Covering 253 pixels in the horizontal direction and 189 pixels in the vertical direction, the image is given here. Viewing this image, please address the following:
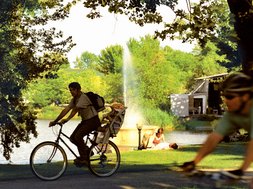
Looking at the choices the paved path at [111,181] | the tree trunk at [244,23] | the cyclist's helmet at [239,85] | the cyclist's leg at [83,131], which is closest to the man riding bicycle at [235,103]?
the cyclist's helmet at [239,85]

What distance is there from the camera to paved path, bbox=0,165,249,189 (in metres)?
10.3

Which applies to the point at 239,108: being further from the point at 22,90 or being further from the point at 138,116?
the point at 138,116

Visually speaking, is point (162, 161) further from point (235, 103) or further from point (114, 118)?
point (235, 103)

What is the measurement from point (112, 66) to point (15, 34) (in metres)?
70.4

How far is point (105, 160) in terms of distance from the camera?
1198cm

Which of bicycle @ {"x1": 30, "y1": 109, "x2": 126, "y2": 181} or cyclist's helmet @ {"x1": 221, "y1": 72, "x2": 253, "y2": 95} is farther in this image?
bicycle @ {"x1": 30, "y1": 109, "x2": 126, "y2": 181}

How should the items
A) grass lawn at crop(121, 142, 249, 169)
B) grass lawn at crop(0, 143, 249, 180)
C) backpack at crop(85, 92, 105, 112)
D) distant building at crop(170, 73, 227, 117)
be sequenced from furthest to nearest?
distant building at crop(170, 73, 227, 117)
grass lawn at crop(121, 142, 249, 169)
grass lawn at crop(0, 143, 249, 180)
backpack at crop(85, 92, 105, 112)

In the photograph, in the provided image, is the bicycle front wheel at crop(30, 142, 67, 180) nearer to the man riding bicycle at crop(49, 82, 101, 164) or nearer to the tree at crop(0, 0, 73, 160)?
the man riding bicycle at crop(49, 82, 101, 164)

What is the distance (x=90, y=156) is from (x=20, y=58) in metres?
11.6

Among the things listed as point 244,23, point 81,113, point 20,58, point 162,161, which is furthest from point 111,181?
point 20,58

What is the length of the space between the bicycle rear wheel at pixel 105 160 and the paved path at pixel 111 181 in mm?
148

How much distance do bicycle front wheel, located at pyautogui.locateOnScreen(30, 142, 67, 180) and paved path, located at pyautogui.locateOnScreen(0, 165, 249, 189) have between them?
0.15m

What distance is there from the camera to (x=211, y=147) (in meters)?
3.88

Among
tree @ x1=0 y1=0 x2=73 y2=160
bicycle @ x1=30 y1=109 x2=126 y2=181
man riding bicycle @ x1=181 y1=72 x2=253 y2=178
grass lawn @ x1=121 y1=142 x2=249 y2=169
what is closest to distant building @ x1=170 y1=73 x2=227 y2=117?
tree @ x1=0 y1=0 x2=73 y2=160
